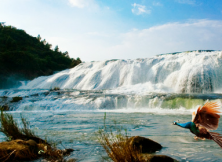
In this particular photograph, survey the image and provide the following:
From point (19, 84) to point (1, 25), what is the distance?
34.7m

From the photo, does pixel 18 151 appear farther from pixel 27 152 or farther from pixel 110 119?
pixel 110 119

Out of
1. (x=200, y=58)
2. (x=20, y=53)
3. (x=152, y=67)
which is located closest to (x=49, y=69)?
(x=20, y=53)

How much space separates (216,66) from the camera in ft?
61.1

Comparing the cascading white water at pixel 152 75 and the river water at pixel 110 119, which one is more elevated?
the cascading white water at pixel 152 75

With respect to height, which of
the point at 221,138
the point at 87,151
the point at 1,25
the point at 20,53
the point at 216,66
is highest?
the point at 1,25

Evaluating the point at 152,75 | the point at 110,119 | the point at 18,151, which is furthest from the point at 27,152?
the point at 152,75

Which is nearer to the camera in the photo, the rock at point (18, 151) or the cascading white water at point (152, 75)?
the rock at point (18, 151)

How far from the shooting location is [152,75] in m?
22.9

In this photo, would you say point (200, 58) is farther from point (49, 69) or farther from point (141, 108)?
point (49, 69)

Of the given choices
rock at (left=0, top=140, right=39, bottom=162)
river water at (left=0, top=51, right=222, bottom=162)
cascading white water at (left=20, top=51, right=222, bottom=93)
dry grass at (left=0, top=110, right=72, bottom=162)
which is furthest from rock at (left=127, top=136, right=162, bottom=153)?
cascading white water at (left=20, top=51, right=222, bottom=93)

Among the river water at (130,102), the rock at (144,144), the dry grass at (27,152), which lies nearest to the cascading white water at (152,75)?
the river water at (130,102)

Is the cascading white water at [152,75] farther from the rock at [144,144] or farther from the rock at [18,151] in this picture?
the rock at [18,151]

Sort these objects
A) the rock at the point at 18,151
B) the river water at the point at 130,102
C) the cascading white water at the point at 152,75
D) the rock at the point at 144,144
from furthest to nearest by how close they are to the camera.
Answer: the cascading white water at the point at 152,75
the river water at the point at 130,102
the rock at the point at 144,144
the rock at the point at 18,151

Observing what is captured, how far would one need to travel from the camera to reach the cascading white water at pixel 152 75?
58.6 ft
